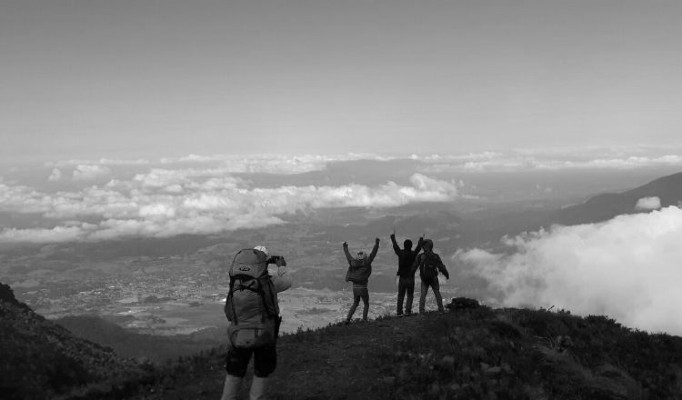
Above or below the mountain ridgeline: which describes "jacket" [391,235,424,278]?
above

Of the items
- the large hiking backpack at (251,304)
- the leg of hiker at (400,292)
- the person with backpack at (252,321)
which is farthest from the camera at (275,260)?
the leg of hiker at (400,292)

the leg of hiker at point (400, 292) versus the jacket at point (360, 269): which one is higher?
the jacket at point (360, 269)

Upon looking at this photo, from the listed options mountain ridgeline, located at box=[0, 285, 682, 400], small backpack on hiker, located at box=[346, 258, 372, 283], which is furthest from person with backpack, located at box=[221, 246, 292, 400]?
small backpack on hiker, located at box=[346, 258, 372, 283]

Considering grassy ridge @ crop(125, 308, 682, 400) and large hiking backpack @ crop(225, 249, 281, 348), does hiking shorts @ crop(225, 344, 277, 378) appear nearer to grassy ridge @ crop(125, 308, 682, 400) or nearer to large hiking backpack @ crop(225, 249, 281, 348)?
large hiking backpack @ crop(225, 249, 281, 348)

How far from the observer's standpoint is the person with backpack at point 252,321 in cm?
773

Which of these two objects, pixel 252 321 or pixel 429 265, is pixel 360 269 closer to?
pixel 429 265

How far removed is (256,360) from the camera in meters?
7.93

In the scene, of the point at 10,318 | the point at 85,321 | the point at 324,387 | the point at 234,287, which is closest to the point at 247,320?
the point at 234,287

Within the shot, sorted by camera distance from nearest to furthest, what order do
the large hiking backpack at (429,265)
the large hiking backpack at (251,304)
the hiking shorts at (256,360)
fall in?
1. the large hiking backpack at (251,304)
2. the hiking shorts at (256,360)
3. the large hiking backpack at (429,265)

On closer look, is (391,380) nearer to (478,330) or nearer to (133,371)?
(478,330)

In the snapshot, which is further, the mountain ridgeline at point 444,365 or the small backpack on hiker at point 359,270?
the small backpack on hiker at point 359,270

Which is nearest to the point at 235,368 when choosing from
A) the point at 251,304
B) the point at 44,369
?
the point at 251,304

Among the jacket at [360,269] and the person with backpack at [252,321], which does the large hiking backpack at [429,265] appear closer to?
the jacket at [360,269]

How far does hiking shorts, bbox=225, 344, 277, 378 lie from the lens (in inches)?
308
